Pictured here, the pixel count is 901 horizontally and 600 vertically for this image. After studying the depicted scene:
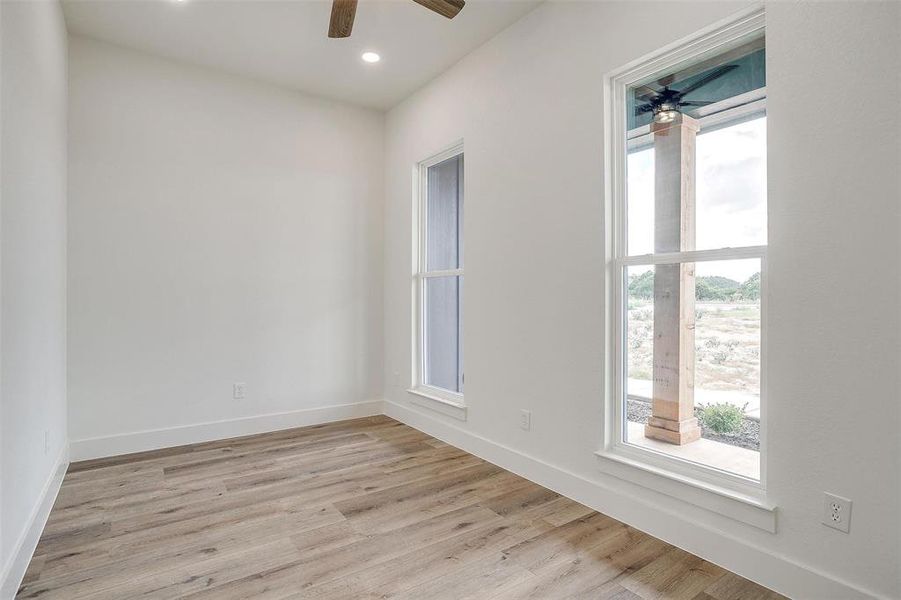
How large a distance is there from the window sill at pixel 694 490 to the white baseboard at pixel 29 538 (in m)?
2.52

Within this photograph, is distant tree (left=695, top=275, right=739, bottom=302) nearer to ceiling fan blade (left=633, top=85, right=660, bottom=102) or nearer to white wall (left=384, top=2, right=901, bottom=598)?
white wall (left=384, top=2, right=901, bottom=598)

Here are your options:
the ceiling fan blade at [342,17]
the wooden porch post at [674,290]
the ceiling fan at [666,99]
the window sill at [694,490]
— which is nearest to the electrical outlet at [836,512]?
the window sill at [694,490]

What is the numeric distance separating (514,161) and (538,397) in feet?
4.89

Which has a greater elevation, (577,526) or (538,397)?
(538,397)

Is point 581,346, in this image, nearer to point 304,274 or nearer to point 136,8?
point 304,274

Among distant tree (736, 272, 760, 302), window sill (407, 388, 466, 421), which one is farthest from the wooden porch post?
window sill (407, 388, 466, 421)

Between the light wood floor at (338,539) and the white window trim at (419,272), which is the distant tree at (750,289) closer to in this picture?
the light wood floor at (338,539)

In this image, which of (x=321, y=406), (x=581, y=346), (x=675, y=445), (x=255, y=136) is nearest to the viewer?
(x=675, y=445)

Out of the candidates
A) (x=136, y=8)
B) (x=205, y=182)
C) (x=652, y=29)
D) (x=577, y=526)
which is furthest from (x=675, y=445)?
(x=136, y=8)

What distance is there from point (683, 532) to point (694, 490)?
0.69 feet

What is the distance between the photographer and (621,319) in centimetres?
254

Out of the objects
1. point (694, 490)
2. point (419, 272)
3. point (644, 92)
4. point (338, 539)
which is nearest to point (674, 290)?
point (694, 490)

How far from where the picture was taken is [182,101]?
3.72 meters

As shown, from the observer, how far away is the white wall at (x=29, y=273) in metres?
1.84
